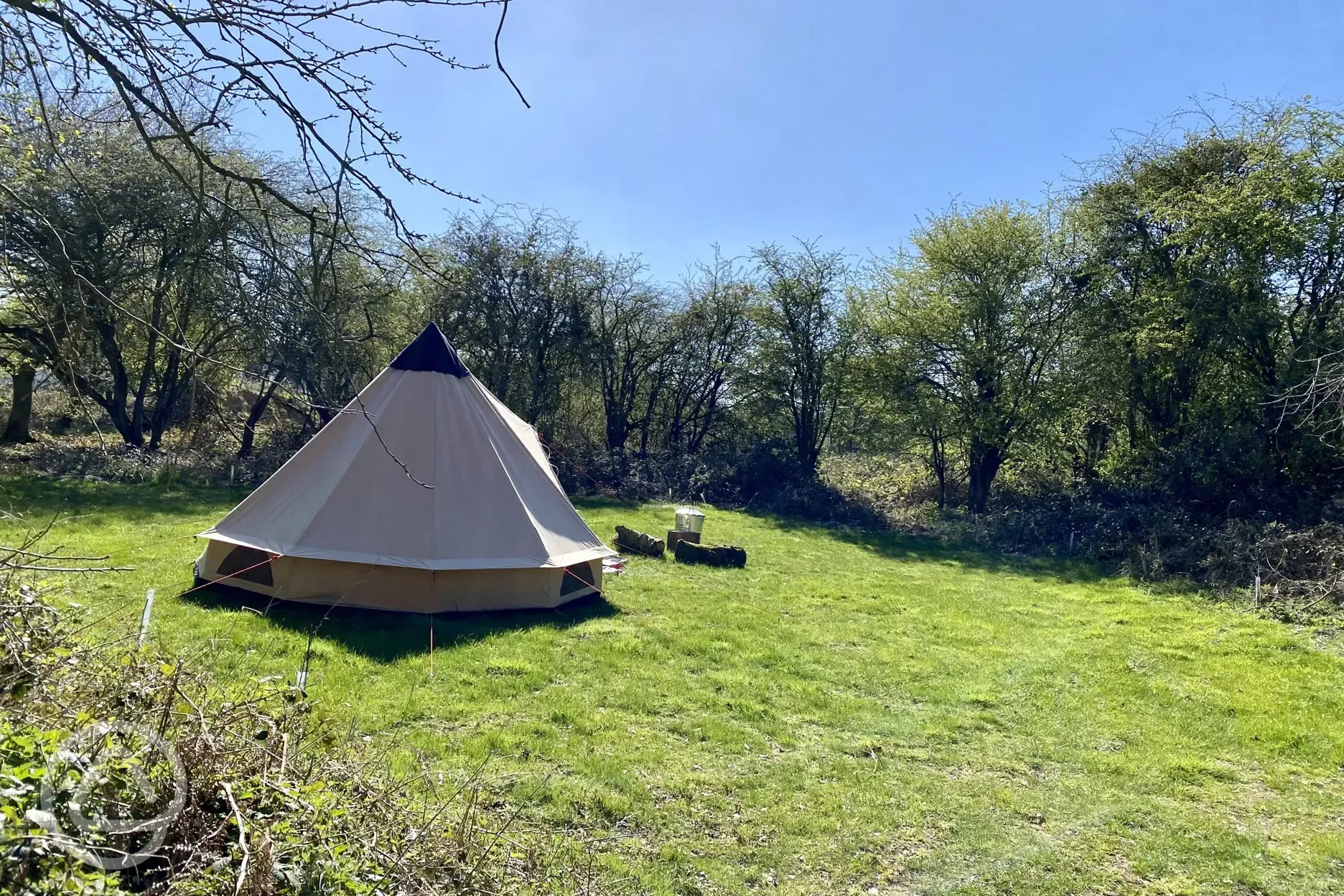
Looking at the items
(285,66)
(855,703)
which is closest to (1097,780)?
(855,703)

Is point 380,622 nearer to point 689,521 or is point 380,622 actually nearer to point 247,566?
point 247,566

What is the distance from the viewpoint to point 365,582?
6344 mm

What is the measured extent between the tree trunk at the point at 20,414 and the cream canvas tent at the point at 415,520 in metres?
9.93

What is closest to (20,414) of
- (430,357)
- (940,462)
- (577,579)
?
(430,357)

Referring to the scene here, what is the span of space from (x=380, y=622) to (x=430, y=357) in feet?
8.58

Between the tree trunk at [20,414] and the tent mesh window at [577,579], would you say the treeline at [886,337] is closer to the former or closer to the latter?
the tree trunk at [20,414]

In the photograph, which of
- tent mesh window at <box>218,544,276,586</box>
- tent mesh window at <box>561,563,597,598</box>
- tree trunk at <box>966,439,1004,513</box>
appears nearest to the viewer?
tent mesh window at <box>218,544,276,586</box>

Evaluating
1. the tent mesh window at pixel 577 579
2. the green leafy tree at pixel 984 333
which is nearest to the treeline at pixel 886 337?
the green leafy tree at pixel 984 333

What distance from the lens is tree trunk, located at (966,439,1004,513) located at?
14211mm

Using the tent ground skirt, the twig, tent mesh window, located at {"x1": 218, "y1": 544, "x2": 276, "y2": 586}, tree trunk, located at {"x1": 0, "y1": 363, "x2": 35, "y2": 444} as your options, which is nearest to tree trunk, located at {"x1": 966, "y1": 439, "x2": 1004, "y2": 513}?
the tent ground skirt

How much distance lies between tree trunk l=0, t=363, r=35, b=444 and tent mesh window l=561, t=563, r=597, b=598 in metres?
11.9

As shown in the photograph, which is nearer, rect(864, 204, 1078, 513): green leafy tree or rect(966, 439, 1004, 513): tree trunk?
rect(864, 204, 1078, 513): green leafy tree

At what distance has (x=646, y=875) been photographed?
318 centimetres

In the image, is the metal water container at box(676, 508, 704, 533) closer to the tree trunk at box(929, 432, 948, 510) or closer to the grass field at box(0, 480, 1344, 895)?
the grass field at box(0, 480, 1344, 895)
